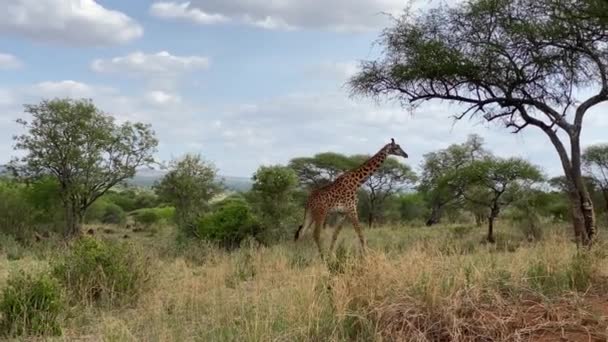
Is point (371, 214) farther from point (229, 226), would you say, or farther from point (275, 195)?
point (229, 226)

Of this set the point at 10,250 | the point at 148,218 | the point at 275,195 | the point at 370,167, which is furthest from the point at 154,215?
the point at 370,167

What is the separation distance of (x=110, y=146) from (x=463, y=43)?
13692mm

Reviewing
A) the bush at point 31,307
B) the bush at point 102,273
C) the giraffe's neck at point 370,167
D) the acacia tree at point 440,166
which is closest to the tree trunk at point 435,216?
the acacia tree at point 440,166

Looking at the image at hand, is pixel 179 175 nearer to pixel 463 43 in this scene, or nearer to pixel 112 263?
pixel 463 43

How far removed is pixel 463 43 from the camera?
15188 millimetres

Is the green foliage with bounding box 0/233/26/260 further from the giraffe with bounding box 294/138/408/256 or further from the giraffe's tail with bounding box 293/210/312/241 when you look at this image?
the giraffe with bounding box 294/138/408/256

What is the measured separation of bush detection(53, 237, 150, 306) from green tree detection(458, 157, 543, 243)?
1644 centimetres

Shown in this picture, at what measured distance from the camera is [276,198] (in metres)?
19.9

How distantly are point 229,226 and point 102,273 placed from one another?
10232mm

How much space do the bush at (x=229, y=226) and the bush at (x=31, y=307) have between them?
35.8 feet

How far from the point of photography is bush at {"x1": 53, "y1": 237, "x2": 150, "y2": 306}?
8117 millimetres

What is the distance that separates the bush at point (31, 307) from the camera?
6.31 meters

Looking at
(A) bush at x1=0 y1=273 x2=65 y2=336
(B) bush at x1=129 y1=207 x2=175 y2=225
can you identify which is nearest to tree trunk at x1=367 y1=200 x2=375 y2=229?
(B) bush at x1=129 y1=207 x2=175 y2=225

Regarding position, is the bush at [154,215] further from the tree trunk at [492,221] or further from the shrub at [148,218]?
the tree trunk at [492,221]
